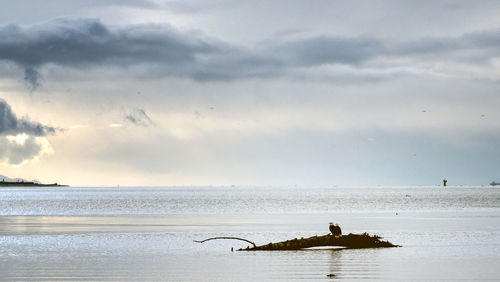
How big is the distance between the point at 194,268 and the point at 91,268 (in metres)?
5.83

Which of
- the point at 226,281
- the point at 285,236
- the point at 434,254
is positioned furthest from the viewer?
the point at 285,236

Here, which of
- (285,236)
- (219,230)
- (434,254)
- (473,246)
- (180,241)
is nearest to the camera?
(434,254)

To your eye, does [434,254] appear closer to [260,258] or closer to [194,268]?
[260,258]

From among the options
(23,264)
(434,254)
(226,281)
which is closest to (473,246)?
(434,254)

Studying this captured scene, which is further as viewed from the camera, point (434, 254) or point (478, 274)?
point (434, 254)

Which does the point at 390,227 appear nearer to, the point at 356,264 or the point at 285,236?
the point at 285,236

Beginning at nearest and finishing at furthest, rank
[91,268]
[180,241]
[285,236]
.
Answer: [91,268], [180,241], [285,236]

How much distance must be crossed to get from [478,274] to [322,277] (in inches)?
339

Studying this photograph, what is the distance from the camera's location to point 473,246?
178 feet

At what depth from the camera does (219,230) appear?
75125 mm

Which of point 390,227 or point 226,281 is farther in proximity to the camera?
point 390,227

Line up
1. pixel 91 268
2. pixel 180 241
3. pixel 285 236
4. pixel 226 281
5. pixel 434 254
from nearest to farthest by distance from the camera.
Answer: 1. pixel 226 281
2. pixel 91 268
3. pixel 434 254
4. pixel 180 241
5. pixel 285 236

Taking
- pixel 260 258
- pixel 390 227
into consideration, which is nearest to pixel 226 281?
pixel 260 258

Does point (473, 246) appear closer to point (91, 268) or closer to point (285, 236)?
point (285, 236)
